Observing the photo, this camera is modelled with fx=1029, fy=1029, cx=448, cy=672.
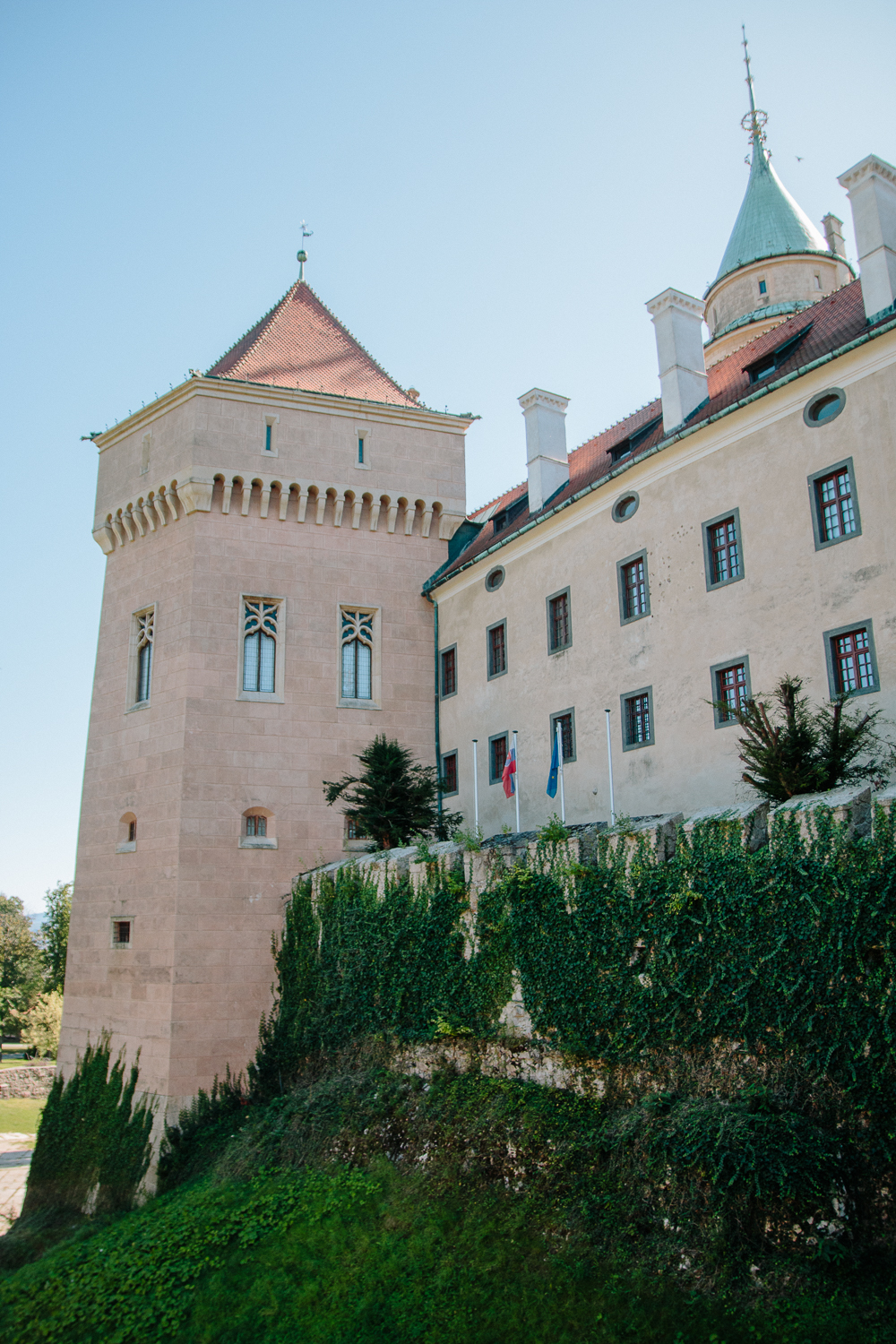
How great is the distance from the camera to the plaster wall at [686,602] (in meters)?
15.4

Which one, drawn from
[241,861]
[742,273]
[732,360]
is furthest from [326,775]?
[742,273]

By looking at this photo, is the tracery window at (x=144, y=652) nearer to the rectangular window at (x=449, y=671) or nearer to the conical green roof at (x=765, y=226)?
the rectangular window at (x=449, y=671)

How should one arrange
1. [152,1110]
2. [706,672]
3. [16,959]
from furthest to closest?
[16,959] → [152,1110] → [706,672]

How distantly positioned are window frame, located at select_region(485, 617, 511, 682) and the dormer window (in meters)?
7.39

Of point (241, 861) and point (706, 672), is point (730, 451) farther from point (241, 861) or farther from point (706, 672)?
point (241, 861)

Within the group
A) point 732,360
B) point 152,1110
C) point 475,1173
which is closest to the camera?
point 475,1173

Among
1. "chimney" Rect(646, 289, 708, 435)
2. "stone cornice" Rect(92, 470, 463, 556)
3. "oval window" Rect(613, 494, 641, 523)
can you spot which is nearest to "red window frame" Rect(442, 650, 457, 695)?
"stone cornice" Rect(92, 470, 463, 556)

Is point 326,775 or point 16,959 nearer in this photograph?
point 326,775

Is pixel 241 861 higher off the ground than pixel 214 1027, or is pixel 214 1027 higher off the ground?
pixel 241 861

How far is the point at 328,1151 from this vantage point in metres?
14.6

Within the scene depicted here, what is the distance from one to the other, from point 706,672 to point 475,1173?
8.94m

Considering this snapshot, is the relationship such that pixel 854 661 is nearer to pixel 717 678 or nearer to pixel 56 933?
pixel 717 678

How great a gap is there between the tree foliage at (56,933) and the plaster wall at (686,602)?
28145 millimetres

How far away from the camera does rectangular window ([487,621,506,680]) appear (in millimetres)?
22906
